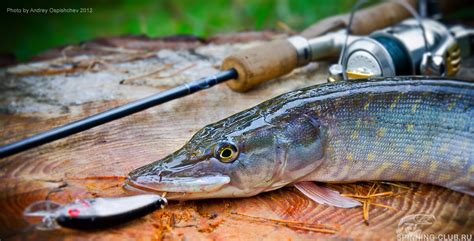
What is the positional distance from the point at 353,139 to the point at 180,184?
947mm

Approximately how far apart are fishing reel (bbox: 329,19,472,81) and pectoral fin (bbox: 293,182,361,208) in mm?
1055

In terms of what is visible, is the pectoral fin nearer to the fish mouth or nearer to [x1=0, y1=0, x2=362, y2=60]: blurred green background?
the fish mouth

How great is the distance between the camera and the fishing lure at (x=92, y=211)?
2.23m

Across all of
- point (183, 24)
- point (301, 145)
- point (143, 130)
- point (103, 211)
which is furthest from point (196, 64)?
point (183, 24)

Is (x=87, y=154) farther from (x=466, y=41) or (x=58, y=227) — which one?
(x=466, y=41)

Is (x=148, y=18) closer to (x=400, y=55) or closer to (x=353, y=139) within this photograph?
(x=400, y=55)

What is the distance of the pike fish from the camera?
2.52 m

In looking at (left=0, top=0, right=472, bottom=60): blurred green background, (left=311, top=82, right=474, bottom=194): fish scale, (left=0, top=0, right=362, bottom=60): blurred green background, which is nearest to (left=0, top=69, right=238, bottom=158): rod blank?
(left=311, top=82, right=474, bottom=194): fish scale

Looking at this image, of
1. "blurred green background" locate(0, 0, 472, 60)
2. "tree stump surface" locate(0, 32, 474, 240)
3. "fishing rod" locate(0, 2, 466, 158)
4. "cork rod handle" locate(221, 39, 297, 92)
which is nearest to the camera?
"tree stump surface" locate(0, 32, 474, 240)

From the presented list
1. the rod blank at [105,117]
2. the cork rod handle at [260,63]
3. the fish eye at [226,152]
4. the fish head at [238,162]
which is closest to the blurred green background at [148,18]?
the cork rod handle at [260,63]

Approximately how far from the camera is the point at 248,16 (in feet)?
22.7

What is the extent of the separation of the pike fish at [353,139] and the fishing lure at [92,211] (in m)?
0.20

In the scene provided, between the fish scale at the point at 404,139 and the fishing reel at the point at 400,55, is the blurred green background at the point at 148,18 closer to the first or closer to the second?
the fishing reel at the point at 400,55

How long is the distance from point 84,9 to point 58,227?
15.9ft
